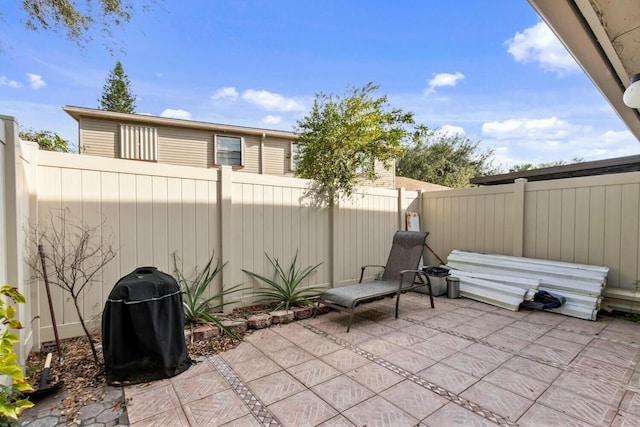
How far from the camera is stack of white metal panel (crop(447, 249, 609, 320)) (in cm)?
395

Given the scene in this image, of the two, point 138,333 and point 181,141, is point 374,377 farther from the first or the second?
point 181,141

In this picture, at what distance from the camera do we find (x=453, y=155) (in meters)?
17.3

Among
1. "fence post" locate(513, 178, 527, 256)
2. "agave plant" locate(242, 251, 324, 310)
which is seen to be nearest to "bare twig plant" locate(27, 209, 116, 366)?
"agave plant" locate(242, 251, 324, 310)

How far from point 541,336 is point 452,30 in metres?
6.09

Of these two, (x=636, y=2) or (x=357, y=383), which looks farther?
(x=357, y=383)

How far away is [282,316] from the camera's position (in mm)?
3828

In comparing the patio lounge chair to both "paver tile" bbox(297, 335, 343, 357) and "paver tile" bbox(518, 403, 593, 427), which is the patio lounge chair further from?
"paver tile" bbox(518, 403, 593, 427)

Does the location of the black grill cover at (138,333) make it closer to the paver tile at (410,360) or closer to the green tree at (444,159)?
the paver tile at (410,360)

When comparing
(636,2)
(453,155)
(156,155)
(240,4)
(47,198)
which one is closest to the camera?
(636,2)

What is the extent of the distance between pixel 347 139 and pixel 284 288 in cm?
263

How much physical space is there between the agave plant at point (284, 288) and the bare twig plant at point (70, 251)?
167 centimetres

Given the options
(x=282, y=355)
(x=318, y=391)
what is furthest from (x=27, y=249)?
(x=318, y=391)

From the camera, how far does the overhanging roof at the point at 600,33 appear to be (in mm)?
1555

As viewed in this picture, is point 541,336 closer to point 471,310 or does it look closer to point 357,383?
point 471,310
